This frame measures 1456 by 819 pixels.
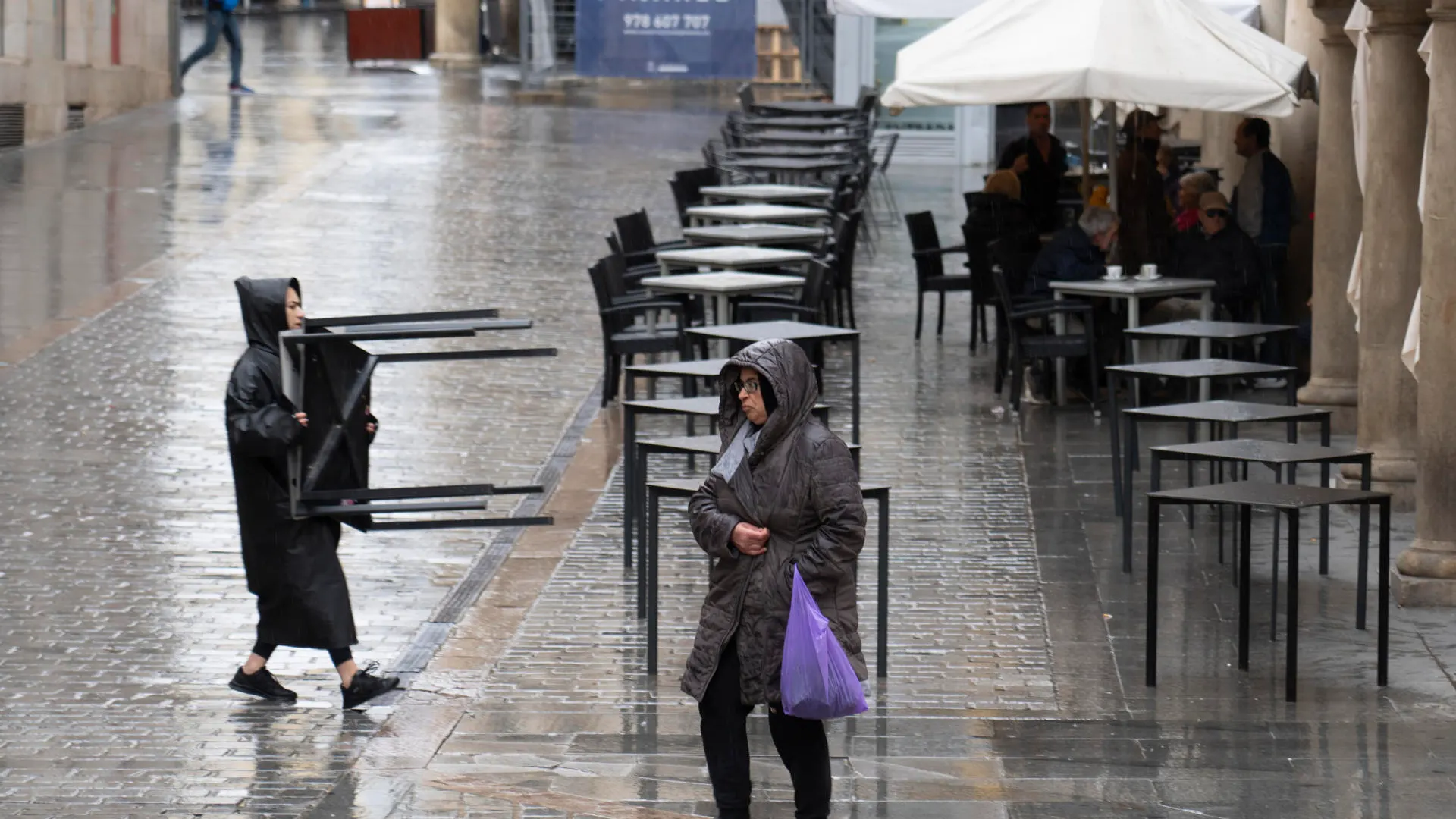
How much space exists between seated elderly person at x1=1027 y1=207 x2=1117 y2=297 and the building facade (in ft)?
48.3

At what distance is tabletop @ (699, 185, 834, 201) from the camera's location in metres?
18.4

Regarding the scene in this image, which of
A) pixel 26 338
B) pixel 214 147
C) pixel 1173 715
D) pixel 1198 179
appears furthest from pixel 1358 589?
pixel 214 147

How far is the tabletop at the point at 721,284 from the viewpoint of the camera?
1333 centimetres

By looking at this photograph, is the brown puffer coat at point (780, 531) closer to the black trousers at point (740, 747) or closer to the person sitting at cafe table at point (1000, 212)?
the black trousers at point (740, 747)

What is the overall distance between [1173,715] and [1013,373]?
20.0 feet

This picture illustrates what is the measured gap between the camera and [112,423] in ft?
43.3

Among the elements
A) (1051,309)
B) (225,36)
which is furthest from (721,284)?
(225,36)

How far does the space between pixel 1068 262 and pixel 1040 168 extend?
4.08 meters

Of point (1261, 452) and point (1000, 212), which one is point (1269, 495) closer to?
point (1261, 452)

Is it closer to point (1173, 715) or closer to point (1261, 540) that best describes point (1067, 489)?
point (1261, 540)

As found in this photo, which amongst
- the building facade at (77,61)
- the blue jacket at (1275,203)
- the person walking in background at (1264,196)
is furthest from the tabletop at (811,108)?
the blue jacket at (1275,203)

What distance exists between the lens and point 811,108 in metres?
Result: 27.1

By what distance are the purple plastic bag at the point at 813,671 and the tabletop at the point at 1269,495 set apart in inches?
89.7

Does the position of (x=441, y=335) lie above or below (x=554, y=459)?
above
